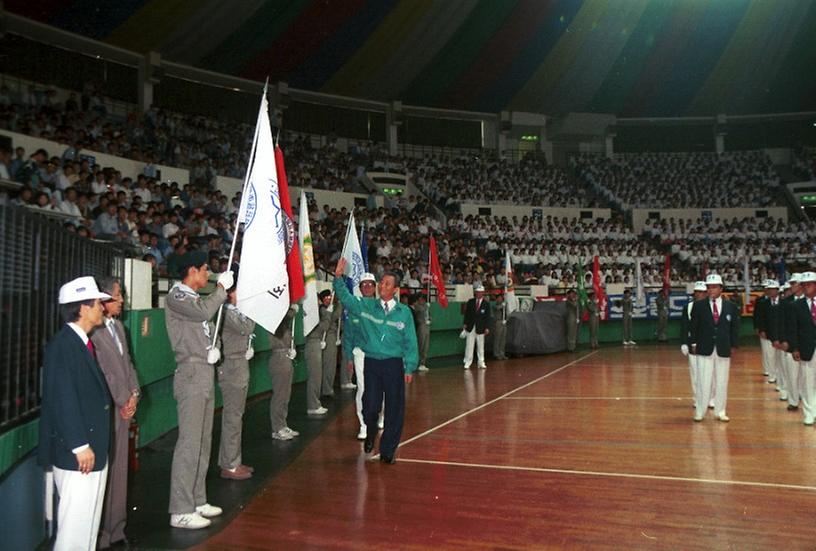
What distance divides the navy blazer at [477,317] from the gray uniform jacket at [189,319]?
37.1 ft

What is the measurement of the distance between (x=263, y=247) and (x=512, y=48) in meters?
25.6

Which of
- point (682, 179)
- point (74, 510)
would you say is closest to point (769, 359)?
point (74, 510)

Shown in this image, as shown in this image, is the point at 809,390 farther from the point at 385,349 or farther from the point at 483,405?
the point at 385,349

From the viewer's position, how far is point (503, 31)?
28000 mm

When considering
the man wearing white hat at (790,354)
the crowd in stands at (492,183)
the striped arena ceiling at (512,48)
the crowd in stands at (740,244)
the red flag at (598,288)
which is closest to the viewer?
the man wearing white hat at (790,354)

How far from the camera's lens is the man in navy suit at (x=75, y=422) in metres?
3.48

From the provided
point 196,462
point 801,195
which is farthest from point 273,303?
point 801,195

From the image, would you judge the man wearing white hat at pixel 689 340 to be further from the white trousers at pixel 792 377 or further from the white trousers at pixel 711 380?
the white trousers at pixel 792 377

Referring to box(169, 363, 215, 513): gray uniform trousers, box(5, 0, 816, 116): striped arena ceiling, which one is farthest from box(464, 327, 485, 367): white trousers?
box(5, 0, 816, 116): striped arena ceiling

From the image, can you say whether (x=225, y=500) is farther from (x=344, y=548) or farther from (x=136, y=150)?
(x=136, y=150)

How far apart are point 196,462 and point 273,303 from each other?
4.34 ft

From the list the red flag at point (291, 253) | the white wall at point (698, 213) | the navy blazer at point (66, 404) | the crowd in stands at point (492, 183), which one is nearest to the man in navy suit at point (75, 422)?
the navy blazer at point (66, 404)

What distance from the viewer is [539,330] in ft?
61.9

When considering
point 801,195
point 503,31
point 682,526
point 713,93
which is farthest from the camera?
point 713,93
